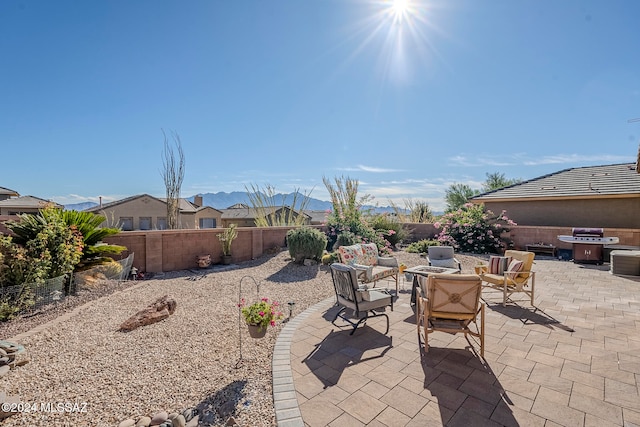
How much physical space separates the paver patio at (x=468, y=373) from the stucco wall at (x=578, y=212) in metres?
8.21

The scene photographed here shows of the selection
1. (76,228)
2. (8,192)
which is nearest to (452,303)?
(76,228)

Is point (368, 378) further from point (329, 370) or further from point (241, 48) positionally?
point (241, 48)

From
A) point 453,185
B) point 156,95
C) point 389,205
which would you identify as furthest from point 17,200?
point 453,185

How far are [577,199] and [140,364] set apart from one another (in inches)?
576

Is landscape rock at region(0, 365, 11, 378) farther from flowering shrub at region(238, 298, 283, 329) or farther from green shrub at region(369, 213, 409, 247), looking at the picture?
green shrub at region(369, 213, 409, 247)

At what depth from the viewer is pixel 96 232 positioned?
18.7ft

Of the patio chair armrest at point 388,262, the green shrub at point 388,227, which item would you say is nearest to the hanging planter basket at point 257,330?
the patio chair armrest at point 388,262

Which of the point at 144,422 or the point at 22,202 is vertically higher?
the point at 22,202

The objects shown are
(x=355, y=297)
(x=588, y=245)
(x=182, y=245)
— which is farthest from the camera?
(x=588, y=245)

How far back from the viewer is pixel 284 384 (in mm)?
2535

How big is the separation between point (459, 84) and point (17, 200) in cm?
3158

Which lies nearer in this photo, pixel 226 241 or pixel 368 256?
pixel 368 256

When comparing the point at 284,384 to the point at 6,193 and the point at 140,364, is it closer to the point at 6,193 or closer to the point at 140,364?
the point at 140,364

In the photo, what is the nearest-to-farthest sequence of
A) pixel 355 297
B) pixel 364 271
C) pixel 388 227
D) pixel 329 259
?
pixel 355 297 → pixel 364 271 → pixel 329 259 → pixel 388 227
